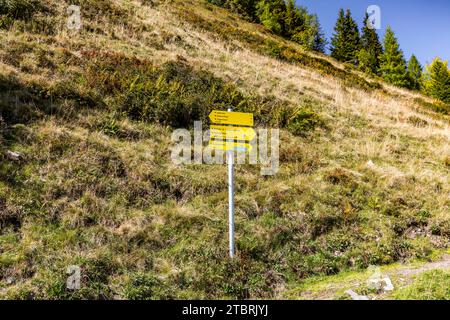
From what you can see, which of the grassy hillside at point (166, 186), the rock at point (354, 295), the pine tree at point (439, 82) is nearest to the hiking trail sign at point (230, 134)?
the grassy hillside at point (166, 186)

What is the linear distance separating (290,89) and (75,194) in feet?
40.2

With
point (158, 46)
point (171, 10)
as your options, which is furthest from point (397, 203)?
point (171, 10)

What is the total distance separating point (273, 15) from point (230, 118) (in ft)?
153

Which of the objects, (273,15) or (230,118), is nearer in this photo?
(230,118)

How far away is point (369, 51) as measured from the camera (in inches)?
2046

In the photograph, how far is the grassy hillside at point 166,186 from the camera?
641 centimetres

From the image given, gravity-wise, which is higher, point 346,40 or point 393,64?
point 346,40

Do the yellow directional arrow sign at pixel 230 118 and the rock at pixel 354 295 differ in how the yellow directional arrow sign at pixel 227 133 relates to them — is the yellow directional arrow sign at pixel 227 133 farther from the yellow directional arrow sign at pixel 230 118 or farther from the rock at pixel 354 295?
the rock at pixel 354 295

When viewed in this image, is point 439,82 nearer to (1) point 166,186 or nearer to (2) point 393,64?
(2) point 393,64

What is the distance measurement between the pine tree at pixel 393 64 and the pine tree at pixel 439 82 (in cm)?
317

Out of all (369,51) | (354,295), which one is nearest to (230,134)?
(354,295)

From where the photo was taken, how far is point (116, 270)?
6223mm

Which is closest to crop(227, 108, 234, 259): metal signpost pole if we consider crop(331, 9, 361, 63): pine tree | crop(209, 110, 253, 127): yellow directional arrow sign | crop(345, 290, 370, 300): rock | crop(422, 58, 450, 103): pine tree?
crop(209, 110, 253, 127): yellow directional arrow sign
